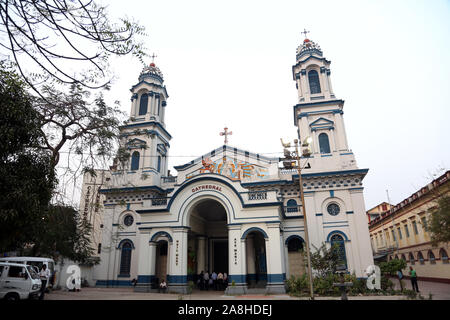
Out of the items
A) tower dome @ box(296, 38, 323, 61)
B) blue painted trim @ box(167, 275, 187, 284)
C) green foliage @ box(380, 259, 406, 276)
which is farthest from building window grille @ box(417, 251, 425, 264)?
blue painted trim @ box(167, 275, 187, 284)

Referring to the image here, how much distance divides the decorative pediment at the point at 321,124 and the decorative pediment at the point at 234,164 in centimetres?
389

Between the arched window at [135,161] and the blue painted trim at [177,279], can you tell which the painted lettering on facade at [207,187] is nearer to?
the blue painted trim at [177,279]

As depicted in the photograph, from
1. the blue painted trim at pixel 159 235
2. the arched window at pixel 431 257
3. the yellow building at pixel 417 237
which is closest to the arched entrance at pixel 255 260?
the blue painted trim at pixel 159 235

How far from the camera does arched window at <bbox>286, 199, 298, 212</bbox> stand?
62.5 feet

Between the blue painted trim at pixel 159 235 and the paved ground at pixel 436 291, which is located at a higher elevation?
the blue painted trim at pixel 159 235

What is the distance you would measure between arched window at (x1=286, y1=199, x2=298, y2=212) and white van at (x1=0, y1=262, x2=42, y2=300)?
1432 cm

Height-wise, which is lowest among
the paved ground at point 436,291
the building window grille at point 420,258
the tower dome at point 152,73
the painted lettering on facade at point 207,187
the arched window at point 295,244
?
the paved ground at point 436,291

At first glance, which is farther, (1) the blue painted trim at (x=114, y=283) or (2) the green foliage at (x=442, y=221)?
(1) the blue painted trim at (x=114, y=283)

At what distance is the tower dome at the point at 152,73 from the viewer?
2464 cm

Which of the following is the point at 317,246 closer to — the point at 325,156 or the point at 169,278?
the point at 325,156

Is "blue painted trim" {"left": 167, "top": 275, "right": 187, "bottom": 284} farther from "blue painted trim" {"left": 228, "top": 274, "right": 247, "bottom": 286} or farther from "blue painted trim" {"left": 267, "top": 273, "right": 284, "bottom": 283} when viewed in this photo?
"blue painted trim" {"left": 267, "top": 273, "right": 284, "bottom": 283}
